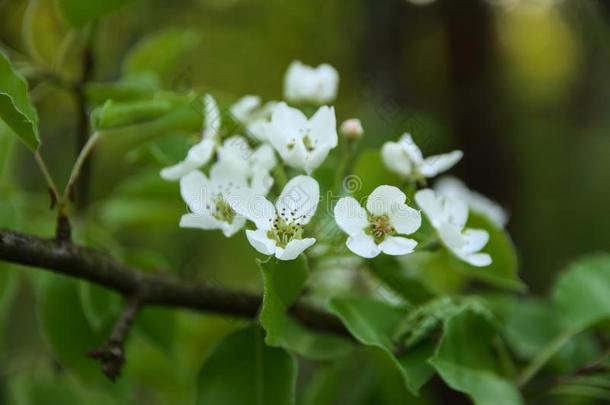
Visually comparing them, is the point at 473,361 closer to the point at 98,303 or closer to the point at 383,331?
the point at 383,331

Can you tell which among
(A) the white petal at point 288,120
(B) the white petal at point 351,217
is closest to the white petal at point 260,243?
(B) the white petal at point 351,217

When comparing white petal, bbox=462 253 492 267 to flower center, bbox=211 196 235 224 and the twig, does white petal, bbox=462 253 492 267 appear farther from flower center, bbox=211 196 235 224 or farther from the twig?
the twig

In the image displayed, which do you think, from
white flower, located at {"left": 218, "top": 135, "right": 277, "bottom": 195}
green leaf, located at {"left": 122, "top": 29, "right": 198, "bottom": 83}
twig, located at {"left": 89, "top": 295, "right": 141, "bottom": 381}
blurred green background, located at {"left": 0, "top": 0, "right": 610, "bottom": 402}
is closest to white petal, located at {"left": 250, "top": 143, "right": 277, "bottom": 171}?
white flower, located at {"left": 218, "top": 135, "right": 277, "bottom": 195}

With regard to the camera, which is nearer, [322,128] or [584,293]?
[322,128]

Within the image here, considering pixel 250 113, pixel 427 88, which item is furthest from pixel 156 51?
pixel 427 88

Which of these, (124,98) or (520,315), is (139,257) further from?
(520,315)

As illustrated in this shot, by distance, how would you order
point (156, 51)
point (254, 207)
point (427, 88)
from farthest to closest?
point (427, 88) < point (156, 51) < point (254, 207)
